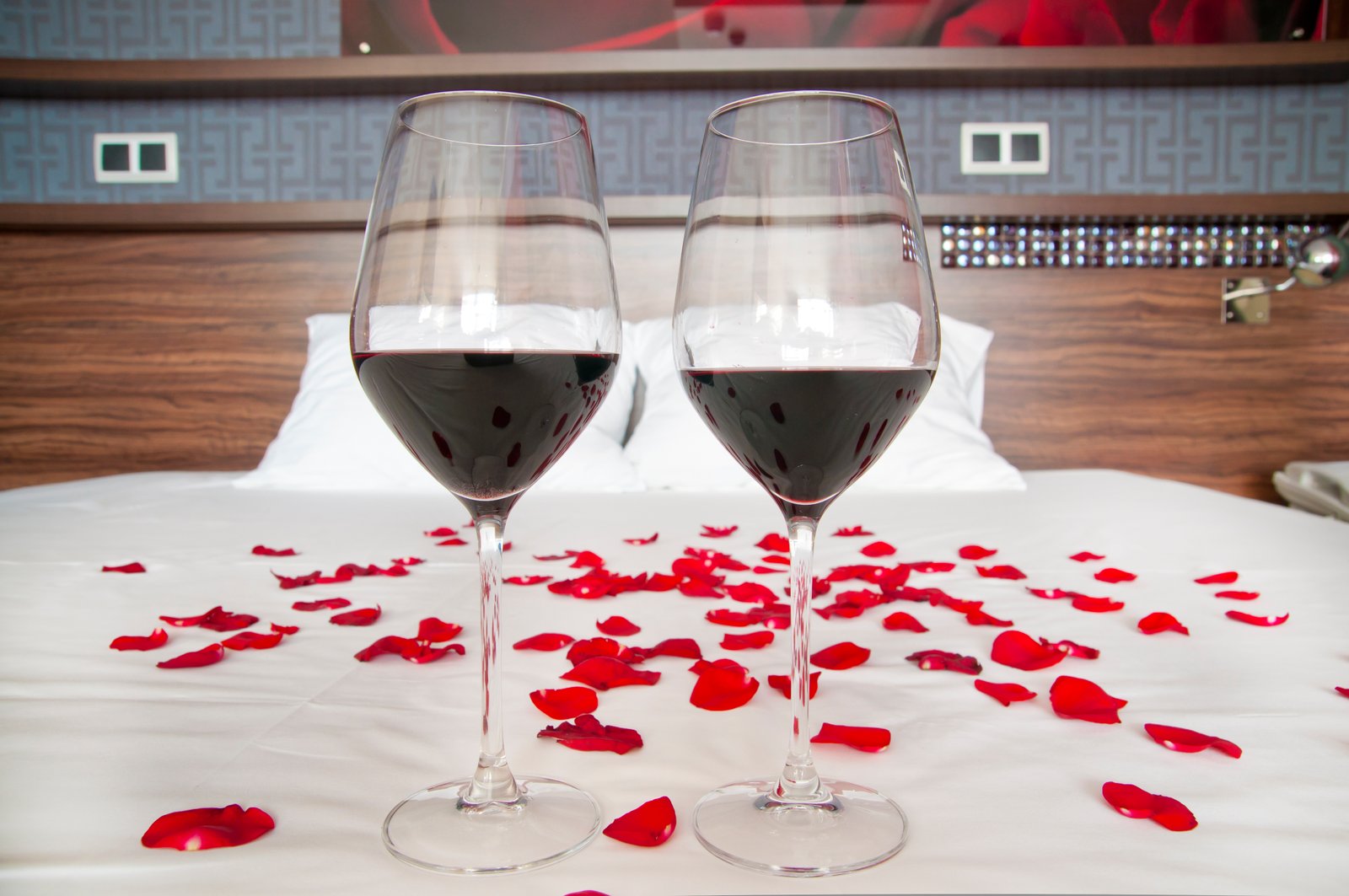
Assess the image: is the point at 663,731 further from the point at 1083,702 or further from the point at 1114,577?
the point at 1114,577

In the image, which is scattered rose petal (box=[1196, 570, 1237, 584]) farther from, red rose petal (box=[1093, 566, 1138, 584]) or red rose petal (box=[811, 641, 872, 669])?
Result: red rose petal (box=[811, 641, 872, 669])

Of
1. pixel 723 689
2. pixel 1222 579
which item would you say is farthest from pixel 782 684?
pixel 1222 579

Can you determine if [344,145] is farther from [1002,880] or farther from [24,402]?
[1002,880]

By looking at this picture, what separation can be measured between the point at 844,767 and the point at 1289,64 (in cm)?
278

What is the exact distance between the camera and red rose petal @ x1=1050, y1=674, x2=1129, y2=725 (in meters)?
0.59

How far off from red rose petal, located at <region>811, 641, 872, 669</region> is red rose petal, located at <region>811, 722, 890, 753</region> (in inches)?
5.9

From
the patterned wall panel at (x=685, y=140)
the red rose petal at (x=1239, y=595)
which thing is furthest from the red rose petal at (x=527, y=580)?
the patterned wall panel at (x=685, y=140)

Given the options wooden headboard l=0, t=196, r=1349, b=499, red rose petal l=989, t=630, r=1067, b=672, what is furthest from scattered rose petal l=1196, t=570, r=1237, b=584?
wooden headboard l=0, t=196, r=1349, b=499

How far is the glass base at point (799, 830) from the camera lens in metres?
0.42

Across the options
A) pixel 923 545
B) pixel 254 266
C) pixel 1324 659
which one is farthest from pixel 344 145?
pixel 1324 659

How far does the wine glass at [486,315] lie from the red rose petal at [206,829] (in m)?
0.07

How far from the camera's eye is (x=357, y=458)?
201 centimetres

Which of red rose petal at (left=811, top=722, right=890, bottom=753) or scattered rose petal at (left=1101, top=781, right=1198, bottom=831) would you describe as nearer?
scattered rose petal at (left=1101, top=781, right=1198, bottom=831)

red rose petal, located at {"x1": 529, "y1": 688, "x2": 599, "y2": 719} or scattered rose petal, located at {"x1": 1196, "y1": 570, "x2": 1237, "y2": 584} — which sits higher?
red rose petal, located at {"x1": 529, "y1": 688, "x2": 599, "y2": 719}
